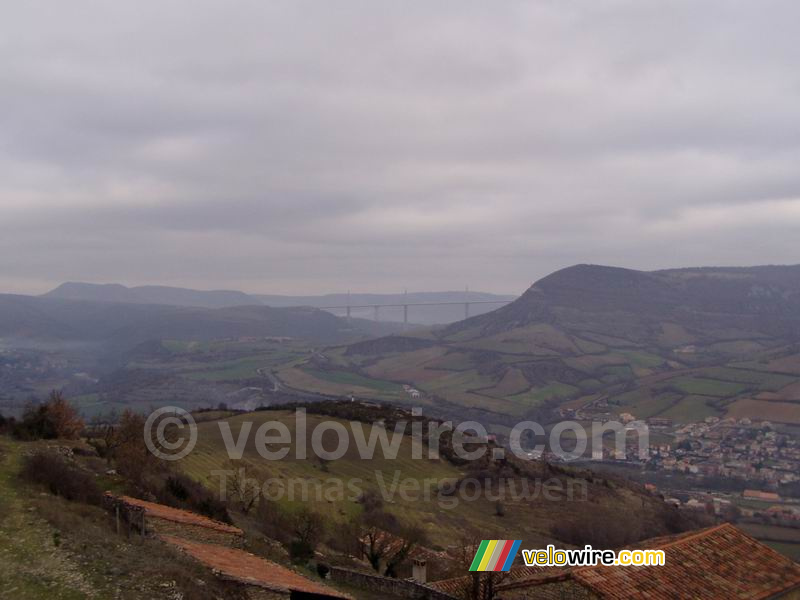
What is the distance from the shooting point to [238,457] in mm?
42406

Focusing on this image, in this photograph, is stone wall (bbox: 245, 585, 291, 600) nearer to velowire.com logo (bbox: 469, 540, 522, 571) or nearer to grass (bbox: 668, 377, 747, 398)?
velowire.com logo (bbox: 469, 540, 522, 571)

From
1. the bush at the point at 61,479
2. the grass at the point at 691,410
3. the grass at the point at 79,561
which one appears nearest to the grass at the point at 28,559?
the grass at the point at 79,561

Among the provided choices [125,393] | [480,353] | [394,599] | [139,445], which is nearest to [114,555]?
[394,599]

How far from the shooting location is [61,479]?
58.9ft

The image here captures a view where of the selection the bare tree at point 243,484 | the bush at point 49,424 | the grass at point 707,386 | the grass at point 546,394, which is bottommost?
the grass at point 546,394

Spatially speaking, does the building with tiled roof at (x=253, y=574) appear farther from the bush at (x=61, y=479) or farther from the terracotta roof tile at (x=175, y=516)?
the bush at (x=61, y=479)

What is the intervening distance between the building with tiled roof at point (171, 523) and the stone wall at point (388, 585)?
295 cm

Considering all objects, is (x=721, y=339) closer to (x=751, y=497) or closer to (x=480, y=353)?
(x=480, y=353)

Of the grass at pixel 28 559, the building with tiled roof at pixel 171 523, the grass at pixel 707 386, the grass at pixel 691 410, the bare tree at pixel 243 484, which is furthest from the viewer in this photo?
the grass at pixel 707 386

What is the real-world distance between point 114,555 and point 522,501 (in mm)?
35798

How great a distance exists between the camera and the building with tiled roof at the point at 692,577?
13852mm

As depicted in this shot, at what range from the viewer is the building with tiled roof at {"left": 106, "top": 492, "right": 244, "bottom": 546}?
1634 centimetres

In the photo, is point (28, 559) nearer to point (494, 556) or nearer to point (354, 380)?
point (494, 556)

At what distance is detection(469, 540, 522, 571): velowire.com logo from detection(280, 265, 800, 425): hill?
83349 mm
